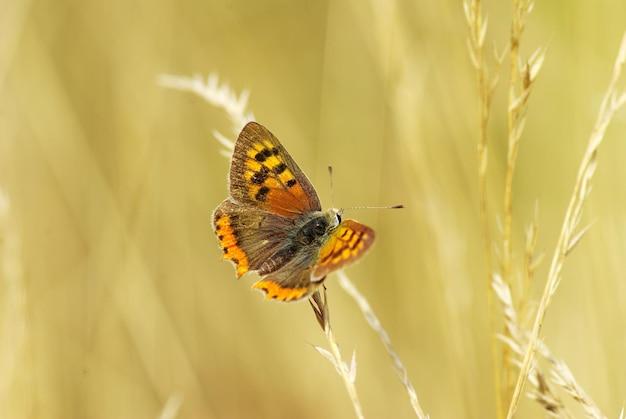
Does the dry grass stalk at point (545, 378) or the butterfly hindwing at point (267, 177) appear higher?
the butterfly hindwing at point (267, 177)

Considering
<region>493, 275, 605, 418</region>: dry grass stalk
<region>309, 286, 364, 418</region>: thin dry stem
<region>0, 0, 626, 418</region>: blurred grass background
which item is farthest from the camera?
<region>0, 0, 626, 418</region>: blurred grass background

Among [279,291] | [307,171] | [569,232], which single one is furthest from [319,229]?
[307,171]

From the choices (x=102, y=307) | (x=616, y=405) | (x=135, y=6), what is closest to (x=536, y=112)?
(x=616, y=405)

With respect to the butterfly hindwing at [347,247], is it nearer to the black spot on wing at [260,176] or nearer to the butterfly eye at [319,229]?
the butterfly eye at [319,229]

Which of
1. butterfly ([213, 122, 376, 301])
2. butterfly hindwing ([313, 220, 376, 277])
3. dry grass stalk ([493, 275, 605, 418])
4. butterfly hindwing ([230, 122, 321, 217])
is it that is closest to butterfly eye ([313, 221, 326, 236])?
butterfly ([213, 122, 376, 301])

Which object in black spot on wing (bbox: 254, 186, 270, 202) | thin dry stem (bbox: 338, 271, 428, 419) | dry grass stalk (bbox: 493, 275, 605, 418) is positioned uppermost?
black spot on wing (bbox: 254, 186, 270, 202)

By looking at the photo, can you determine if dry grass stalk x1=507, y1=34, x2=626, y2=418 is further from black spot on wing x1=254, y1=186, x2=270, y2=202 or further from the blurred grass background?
black spot on wing x1=254, y1=186, x2=270, y2=202

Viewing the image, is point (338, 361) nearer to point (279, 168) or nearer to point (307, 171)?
point (279, 168)

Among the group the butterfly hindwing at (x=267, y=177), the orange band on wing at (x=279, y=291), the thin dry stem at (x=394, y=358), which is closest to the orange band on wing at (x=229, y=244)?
the butterfly hindwing at (x=267, y=177)
